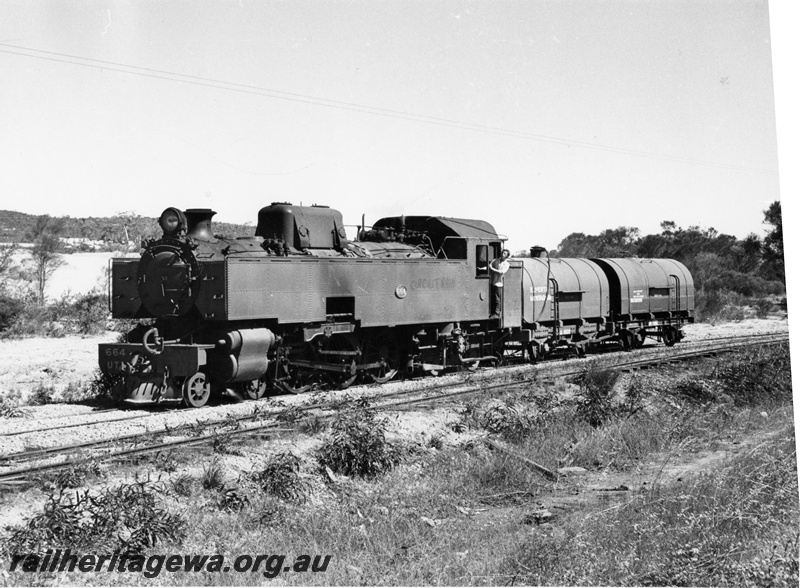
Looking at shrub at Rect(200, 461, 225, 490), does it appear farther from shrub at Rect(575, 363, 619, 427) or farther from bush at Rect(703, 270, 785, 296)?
bush at Rect(703, 270, 785, 296)

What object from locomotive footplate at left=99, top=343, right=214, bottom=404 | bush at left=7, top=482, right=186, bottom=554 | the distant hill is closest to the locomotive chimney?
locomotive footplate at left=99, top=343, right=214, bottom=404

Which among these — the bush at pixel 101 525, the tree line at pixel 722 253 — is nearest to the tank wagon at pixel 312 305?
the bush at pixel 101 525

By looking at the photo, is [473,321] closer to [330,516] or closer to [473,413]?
[473,413]

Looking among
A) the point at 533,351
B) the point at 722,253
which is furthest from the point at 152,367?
the point at 722,253

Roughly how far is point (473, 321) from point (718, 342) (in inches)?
407

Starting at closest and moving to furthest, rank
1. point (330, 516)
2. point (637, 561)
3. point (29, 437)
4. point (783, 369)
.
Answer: point (637, 561) < point (330, 516) < point (29, 437) < point (783, 369)

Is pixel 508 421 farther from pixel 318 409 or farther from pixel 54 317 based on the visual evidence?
pixel 54 317

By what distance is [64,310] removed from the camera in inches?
1064

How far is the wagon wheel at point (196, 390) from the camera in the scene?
12.2 metres

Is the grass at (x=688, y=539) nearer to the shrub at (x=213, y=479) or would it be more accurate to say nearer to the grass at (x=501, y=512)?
the grass at (x=501, y=512)

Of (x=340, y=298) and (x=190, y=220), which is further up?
(x=190, y=220)

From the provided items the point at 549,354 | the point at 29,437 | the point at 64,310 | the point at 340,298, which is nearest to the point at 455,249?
the point at 340,298

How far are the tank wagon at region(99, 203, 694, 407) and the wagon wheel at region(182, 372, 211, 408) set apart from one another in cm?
2

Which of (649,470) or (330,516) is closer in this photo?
(330,516)
